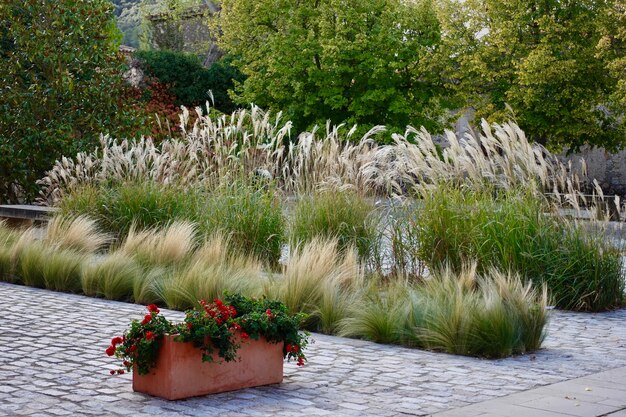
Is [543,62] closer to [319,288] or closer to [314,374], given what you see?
[319,288]

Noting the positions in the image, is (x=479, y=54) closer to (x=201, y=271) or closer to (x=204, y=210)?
(x=204, y=210)

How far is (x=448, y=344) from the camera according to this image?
8.04m

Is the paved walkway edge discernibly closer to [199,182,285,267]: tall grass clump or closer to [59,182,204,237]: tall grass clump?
[199,182,285,267]: tall grass clump

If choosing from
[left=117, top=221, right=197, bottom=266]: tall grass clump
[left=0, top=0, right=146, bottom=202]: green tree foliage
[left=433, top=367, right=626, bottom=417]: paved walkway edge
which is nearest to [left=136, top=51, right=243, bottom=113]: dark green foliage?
[left=0, top=0, right=146, bottom=202]: green tree foliage

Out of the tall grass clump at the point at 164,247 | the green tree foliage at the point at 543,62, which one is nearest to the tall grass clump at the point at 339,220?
the tall grass clump at the point at 164,247

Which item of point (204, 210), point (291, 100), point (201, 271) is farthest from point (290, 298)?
point (291, 100)

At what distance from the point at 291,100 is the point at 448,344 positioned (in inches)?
995

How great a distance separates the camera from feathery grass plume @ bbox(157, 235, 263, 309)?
9.77 metres

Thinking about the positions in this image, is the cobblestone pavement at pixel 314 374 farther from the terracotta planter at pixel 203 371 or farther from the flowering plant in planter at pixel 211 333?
the flowering plant in planter at pixel 211 333

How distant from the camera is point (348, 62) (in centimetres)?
Result: 3162

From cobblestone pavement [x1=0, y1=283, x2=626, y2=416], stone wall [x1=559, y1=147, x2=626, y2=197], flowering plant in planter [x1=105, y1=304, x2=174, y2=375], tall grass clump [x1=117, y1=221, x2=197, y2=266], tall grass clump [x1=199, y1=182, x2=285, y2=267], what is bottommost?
cobblestone pavement [x1=0, y1=283, x2=626, y2=416]

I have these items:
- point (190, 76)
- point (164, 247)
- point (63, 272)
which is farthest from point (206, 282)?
point (190, 76)

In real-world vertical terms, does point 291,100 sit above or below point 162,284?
above

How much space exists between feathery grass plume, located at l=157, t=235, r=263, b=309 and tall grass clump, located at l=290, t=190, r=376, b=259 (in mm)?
1140
